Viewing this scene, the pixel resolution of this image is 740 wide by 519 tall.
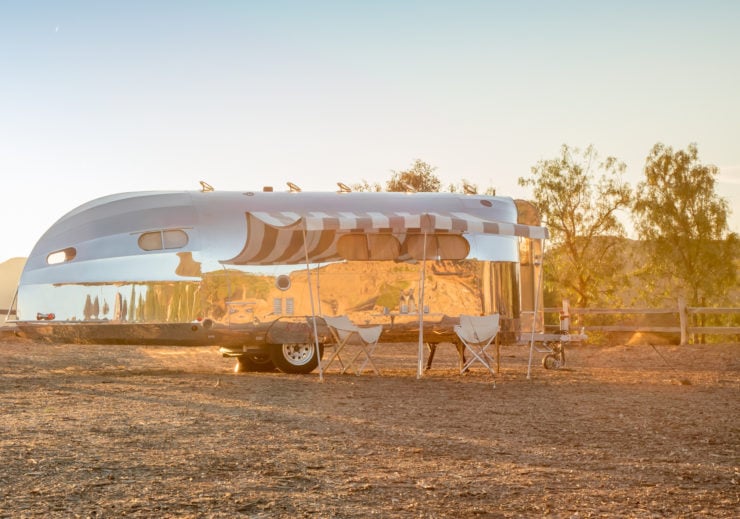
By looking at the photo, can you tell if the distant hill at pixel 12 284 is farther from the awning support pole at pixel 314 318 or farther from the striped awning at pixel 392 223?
the awning support pole at pixel 314 318

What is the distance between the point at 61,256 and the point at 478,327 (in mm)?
6328

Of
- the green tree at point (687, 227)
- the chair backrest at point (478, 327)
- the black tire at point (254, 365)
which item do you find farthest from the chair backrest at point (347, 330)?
the green tree at point (687, 227)

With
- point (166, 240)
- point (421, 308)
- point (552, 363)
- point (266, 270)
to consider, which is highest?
point (166, 240)

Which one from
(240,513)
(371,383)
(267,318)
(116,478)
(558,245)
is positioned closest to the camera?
(240,513)

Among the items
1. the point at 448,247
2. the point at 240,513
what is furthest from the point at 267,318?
the point at 240,513

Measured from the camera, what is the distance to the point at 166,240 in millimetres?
14531

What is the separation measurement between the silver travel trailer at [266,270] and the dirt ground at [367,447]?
2.76 feet

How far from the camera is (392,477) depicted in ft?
21.1

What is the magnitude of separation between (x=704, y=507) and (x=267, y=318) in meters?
9.82

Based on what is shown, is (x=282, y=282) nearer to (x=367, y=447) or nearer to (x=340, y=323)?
(x=340, y=323)

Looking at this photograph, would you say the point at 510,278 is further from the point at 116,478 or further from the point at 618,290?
the point at 618,290

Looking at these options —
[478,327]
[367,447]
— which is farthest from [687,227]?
[367,447]

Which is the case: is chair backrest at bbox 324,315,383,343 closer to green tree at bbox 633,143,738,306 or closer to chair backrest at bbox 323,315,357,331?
chair backrest at bbox 323,315,357,331

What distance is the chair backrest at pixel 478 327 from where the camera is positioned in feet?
47.2
